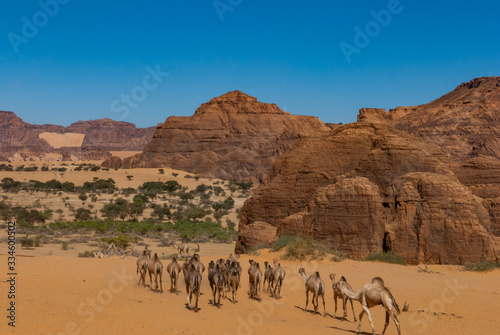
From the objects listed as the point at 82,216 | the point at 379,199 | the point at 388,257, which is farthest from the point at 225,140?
the point at 388,257

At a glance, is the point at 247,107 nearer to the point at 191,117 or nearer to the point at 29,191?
the point at 191,117

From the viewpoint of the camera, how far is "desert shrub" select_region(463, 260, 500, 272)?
16109 millimetres

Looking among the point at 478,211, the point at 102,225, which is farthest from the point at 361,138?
the point at 102,225

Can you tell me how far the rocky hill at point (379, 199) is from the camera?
56.8ft

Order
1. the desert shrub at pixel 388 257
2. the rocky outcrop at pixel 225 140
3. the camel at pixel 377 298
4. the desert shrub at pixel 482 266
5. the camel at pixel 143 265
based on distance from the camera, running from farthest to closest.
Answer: the rocky outcrop at pixel 225 140, the desert shrub at pixel 388 257, the desert shrub at pixel 482 266, the camel at pixel 143 265, the camel at pixel 377 298

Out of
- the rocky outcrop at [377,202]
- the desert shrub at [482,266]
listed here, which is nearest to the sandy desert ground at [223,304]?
the desert shrub at [482,266]

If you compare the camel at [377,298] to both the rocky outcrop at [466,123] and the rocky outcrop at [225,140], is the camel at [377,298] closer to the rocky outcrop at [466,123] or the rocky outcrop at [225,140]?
the rocky outcrop at [466,123]

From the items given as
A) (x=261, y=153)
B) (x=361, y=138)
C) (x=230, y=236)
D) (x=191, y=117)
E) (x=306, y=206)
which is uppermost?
(x=191, y=117)

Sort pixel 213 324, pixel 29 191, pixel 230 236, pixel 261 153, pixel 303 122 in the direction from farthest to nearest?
pixel 303 122
pixel 261 153
pixel 29 191
pixel 230 236
pixel 213 324

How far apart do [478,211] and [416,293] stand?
5891 millimetres

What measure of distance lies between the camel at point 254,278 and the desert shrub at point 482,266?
813cm

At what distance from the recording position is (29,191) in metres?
64.1

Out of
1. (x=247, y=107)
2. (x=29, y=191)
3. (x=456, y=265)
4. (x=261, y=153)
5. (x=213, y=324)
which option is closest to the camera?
(x=213, y=324)

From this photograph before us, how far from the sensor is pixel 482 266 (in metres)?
16.1
